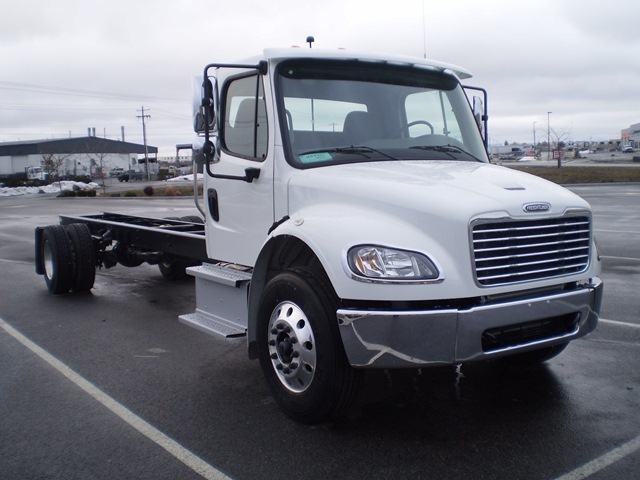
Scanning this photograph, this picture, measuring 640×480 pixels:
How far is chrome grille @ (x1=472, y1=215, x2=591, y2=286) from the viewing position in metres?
3.86

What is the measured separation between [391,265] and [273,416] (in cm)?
153

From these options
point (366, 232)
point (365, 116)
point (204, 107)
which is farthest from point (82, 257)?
point (366, 232)

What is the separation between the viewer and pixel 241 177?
5.17 meters

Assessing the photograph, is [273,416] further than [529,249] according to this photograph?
Yes

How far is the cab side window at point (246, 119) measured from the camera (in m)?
5.04

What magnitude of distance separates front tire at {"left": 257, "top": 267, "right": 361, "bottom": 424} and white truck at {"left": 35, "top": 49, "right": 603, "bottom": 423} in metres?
0.01

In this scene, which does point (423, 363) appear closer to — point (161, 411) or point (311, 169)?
point (311, 169)

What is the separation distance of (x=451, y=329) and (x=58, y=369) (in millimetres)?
3747

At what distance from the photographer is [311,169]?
4.73 meters

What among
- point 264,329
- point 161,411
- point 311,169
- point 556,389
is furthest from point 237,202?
point 556,389

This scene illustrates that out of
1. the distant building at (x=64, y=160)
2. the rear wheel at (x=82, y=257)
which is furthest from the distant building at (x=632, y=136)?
the rear wheel at (x=82, y=257)

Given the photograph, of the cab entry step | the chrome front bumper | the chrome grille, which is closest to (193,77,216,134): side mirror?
the cab entry step

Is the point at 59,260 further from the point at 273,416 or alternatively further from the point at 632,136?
the point at 632,136

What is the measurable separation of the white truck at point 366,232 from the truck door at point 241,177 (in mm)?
17
